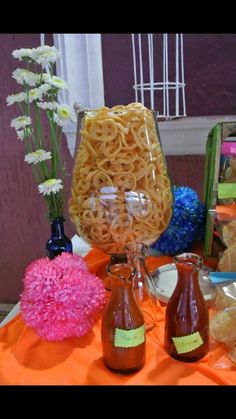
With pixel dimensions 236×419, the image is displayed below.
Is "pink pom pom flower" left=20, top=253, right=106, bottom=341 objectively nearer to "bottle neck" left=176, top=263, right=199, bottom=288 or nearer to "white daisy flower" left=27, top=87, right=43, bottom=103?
"bottle neck" left=176, top=263, right=199, bottom=288

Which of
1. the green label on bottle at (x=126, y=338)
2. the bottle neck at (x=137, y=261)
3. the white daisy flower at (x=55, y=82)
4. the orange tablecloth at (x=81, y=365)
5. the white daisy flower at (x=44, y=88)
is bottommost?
the orange tablecloth at (x=81, y=365)

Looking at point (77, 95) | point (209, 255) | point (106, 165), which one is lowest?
point (209, 255)

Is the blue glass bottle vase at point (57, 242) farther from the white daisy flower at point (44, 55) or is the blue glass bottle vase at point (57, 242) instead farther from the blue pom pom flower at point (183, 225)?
the white daisy flower at point (44, 55)

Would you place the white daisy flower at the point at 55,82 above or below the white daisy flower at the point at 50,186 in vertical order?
above

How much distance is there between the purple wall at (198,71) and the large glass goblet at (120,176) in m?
0.73

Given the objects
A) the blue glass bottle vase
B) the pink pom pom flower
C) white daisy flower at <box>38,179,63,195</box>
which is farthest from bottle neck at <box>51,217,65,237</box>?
the pink pom pom flower

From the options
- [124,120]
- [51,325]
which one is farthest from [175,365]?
[124,120]

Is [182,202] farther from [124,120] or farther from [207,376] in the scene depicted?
[207,376]

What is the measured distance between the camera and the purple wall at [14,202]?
4.62ft

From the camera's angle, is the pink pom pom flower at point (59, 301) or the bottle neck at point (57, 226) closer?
the pink pom pom flower at point (59, 301)

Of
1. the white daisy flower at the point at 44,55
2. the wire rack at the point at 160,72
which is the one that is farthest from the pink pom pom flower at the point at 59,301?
the wire rack at the point at 160,72

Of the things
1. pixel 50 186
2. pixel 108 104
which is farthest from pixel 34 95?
pixel 108 104

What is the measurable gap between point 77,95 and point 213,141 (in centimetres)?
65

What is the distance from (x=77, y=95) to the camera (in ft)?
4.41
